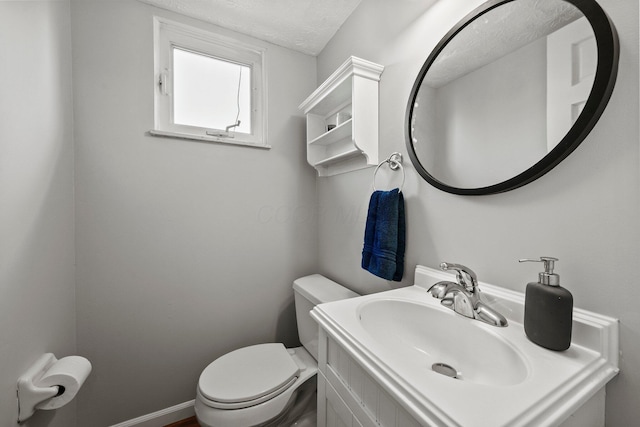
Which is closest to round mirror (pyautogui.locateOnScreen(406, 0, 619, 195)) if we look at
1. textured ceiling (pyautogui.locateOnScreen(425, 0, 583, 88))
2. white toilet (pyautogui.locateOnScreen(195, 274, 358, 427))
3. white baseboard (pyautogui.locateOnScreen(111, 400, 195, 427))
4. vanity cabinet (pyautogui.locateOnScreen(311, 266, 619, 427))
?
textured ceiling (pyautogui.locateOnScreen(425, 0, 583, 88))

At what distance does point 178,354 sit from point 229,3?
191 centimetres

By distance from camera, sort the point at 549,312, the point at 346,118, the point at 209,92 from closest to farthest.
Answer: the point at 549,312 → the point at 346,118 → the point at 209,92

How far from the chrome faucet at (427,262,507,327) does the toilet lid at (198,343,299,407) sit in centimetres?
80

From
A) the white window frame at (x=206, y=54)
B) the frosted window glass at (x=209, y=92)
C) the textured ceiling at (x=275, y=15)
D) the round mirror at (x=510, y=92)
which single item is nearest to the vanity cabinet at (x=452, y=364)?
the round mirror at (x=510, y=92)

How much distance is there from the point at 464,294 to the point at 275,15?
1.62 metres

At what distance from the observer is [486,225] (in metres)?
0.76

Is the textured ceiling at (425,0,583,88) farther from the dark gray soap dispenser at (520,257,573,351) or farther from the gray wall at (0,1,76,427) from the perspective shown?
the gray wall at (0,1,76,427)

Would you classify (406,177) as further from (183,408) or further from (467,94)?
(183,408)

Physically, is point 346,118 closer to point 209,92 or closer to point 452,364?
point 209,92

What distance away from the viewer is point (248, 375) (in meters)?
1.11

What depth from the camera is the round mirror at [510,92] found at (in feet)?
1.83

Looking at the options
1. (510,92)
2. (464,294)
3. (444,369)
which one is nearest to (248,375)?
(444,369)

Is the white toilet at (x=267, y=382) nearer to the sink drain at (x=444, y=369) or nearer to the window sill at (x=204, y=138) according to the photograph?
the sink drain at (x=444, y=369)

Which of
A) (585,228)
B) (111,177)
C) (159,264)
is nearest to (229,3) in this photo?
(111,177)
